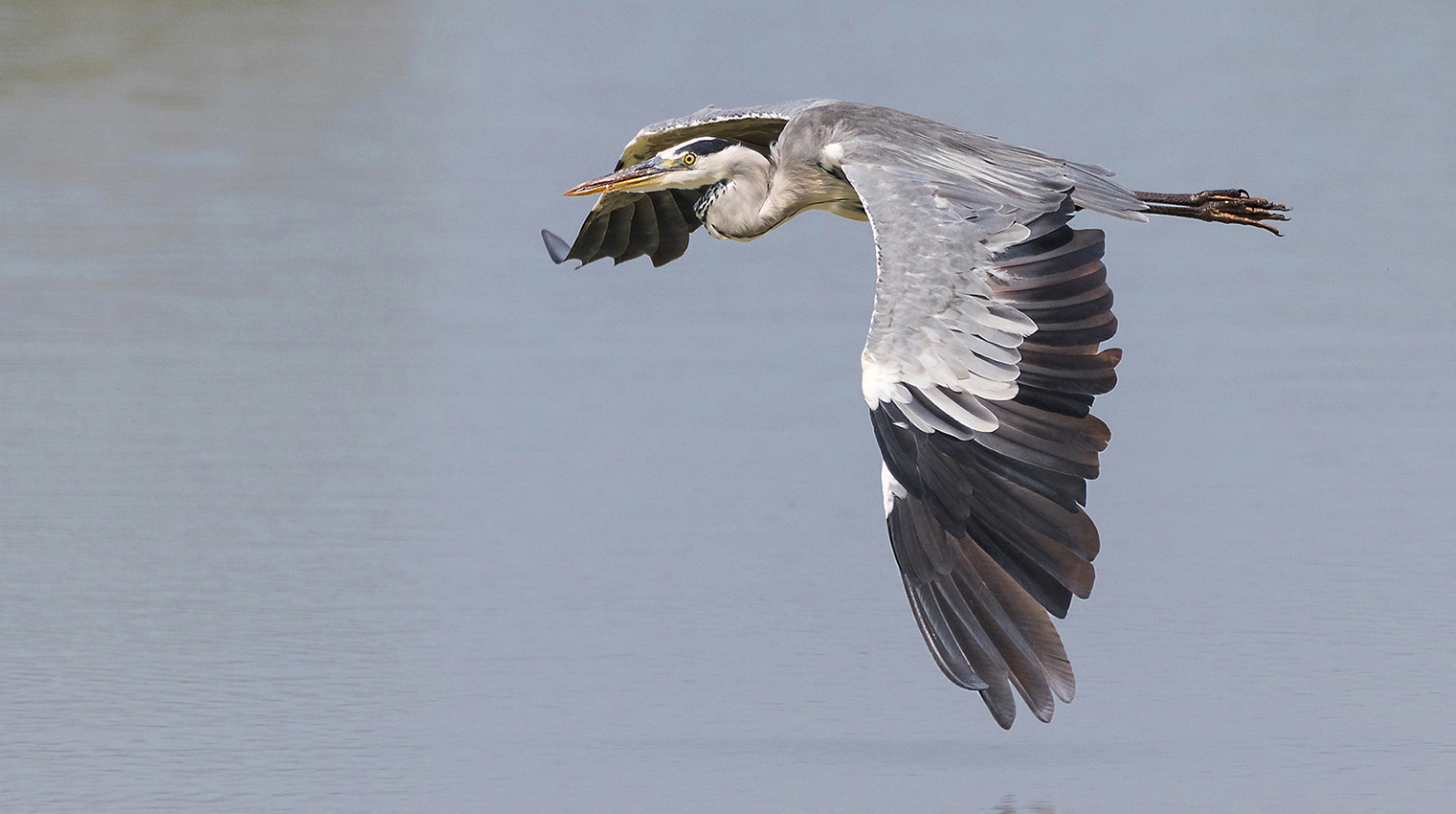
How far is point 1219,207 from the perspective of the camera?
8.27 meters

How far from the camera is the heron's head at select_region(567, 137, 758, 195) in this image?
8344 mm

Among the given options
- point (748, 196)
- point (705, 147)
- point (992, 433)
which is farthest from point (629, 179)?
point (992, 433)

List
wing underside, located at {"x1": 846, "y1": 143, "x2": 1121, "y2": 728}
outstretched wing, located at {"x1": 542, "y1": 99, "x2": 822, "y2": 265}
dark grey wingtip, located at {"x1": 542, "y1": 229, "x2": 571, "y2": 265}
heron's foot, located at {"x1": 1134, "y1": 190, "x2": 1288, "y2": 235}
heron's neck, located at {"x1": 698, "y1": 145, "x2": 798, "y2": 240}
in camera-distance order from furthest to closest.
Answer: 1. dark grey wingtip, located at {"x1": 542, "y1": 229, "x2": 571, "y2": 265}
2. outstretched wing, located at {"x1": 542, "y1": 99, "x2": 822, "y2": 265}
3. heron's neck, located at {"x1": 698, "y1": 145, "x2": 798, "y2": 240}
4. heron's foot, located at {"x1": 1134, "y1": 190, "x2": 1288, "y2": 235}
5. wing underside, located at {"x1": 846, "y1": 143, "x2": 1121, "y2": 728}

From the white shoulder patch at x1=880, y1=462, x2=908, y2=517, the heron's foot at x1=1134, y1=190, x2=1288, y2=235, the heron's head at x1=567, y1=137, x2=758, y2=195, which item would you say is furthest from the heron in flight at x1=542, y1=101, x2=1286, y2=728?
the heron's head at x1=567, y1=137, x2=758, y2=195

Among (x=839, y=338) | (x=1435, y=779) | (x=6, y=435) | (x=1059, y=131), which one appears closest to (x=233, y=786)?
(x=1435, y=779)

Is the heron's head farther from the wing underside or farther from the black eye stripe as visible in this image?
the wing underside

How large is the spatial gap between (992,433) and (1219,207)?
2.82 meters

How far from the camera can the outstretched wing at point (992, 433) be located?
562cm

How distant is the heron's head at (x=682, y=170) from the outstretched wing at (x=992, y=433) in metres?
2.05

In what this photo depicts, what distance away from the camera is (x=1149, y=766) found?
575cm

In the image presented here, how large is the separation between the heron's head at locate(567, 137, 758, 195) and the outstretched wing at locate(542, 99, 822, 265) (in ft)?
0.63

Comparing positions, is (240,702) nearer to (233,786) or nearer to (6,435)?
(233,786)

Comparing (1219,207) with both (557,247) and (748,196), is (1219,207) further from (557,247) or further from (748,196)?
(557,247)

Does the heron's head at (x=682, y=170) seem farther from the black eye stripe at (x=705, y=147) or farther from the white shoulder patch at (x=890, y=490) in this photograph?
the white shoulder patch at (x=890, y=490)
